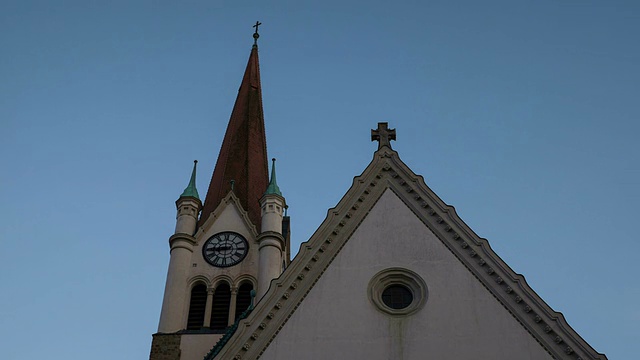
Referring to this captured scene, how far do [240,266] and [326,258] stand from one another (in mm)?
12626

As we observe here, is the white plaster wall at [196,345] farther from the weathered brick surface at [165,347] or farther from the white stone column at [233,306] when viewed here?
the white stone column at [233,306]

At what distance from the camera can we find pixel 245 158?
1346 inches

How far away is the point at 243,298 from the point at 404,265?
492 inches

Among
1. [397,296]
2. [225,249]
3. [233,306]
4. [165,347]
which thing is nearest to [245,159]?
[225,249]

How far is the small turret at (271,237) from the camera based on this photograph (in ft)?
93.5

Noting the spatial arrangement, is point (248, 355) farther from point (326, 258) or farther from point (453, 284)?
point (453, 284)

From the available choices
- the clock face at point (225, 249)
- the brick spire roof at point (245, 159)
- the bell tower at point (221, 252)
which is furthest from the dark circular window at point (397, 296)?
the brick spire roof at point (245, 159)

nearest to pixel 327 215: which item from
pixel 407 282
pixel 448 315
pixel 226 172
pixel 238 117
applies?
pixel 407 282

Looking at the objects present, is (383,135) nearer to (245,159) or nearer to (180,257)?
(180,257)

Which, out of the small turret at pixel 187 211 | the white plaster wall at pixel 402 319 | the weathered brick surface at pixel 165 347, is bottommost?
the white plaster wall at pixel 402 319

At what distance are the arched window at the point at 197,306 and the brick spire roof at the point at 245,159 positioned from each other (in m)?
3.17

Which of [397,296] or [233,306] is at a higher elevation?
[233,306]

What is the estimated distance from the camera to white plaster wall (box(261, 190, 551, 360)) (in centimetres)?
1572

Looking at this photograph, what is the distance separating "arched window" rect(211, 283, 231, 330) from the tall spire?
317 centimetres
